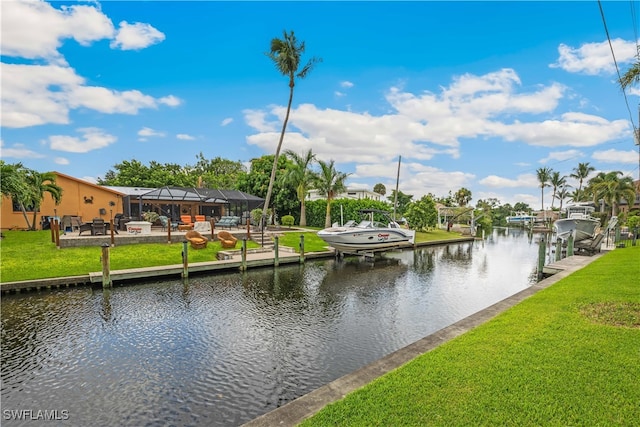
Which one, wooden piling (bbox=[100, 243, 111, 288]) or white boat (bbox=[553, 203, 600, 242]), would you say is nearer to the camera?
wooden piling (bbox=[100, 243, 111, 288])

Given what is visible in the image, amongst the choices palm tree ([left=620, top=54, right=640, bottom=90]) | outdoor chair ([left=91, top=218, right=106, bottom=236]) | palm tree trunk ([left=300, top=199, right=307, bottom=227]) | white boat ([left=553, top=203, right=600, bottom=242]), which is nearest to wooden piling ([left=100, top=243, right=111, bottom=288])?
outdoor chair ([left=91, top=218, right=106, bottom=236])

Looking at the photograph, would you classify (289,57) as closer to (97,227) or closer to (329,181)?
(329,181)

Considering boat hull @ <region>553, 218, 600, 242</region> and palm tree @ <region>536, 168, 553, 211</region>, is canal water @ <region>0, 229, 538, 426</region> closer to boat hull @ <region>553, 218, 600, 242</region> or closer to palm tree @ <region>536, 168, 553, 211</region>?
boat hull @ <region>553, 218, 600, 242</region>

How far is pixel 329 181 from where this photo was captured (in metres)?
33.1

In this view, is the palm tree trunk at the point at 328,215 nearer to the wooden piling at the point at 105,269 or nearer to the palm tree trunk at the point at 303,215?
the palm tree trunk at the point at 303,215

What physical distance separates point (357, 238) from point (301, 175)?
→ 16041 millimetres

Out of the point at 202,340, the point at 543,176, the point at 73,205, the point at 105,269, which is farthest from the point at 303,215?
the point at 543,176

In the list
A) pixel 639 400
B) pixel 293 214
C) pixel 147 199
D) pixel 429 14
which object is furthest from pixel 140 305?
pixel 293 214

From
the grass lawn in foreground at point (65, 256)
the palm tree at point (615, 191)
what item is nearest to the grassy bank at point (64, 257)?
the grass lawn in foreground at point (65, 256)

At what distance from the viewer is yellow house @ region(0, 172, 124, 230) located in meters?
20.1

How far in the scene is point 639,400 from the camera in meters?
3.32

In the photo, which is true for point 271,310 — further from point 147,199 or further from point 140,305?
point 147,199

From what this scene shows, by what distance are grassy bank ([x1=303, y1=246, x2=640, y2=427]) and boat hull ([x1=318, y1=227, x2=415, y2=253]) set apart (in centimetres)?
1288

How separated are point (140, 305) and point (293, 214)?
27.0m
